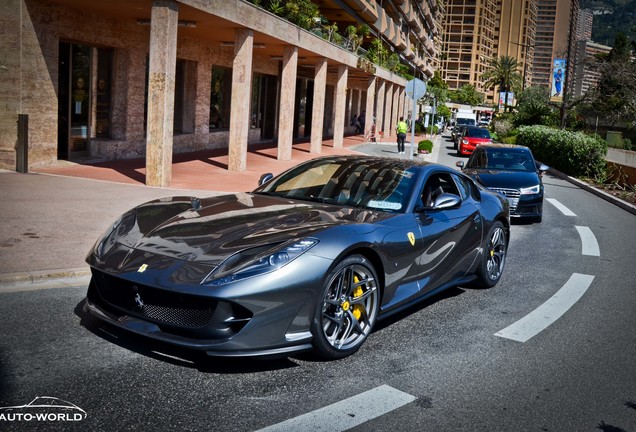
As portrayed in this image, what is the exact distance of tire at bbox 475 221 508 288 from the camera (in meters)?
7.13

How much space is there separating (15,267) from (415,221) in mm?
4055

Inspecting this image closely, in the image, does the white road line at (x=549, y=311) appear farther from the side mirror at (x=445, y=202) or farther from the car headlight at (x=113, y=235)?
the car headlight at (x=113, y=235)

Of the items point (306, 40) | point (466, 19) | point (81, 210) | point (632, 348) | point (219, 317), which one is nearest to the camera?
point (219, 317)

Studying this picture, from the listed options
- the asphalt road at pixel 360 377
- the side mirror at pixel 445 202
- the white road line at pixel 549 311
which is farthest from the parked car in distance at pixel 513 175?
the asphalt road at pixel 360 377

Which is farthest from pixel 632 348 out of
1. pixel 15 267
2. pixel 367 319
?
pixel 15 267

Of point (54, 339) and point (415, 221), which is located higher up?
point (415, 221)

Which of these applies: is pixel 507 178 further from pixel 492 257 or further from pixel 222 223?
pixel 222 223

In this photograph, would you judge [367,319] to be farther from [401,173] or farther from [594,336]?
[594,336]

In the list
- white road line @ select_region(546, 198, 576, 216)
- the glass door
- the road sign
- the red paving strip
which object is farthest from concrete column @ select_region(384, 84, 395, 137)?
the glass door

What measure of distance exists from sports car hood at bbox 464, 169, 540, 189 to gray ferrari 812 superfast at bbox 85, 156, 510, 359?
735 cm

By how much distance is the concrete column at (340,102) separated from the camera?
33966 mm

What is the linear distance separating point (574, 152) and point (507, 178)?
15.1 meters

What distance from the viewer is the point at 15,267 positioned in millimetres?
6660

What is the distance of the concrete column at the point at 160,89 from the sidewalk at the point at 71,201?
0.57m
